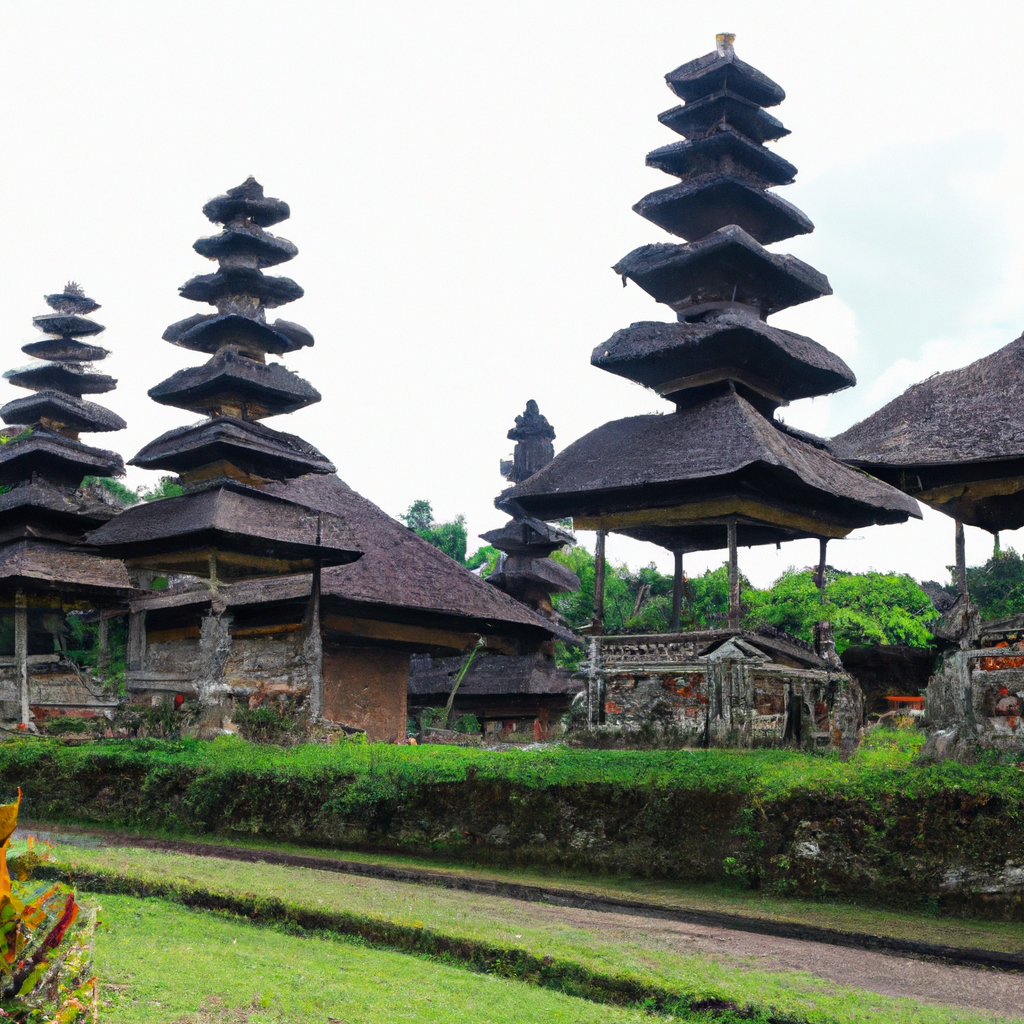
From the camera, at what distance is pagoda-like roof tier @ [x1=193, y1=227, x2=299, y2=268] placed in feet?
74.5

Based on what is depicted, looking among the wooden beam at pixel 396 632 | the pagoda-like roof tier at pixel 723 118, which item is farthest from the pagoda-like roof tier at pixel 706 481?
the pagoda-like roof tier at pixel 723 118

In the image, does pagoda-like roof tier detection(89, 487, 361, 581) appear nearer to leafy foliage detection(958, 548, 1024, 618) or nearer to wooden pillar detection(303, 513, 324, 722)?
wooden pillar detection(303, 513, 324, 722)

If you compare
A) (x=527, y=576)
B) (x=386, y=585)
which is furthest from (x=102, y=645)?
(x=527, y=576)

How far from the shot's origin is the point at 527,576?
3078cm

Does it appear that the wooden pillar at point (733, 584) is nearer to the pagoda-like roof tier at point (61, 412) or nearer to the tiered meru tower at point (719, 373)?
the tiered meru tower at point (719, 373)

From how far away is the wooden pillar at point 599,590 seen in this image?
61.9ft

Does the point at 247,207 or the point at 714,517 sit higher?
the point at 247,207

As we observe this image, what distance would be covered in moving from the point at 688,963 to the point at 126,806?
9299mm

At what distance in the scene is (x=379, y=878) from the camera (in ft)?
34.9

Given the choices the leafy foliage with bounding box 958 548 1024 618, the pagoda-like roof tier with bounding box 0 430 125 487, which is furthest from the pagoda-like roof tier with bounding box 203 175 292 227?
the leafy foliage with bounding box 958 548 1024 618

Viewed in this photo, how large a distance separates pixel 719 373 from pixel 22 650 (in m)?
15.2

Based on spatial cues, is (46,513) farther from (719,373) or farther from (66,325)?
(719,373)

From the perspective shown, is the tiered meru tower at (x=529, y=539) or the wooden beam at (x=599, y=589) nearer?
the wooden beam at (x=599, y=589)

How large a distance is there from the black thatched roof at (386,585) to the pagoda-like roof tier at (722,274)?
728 centimetres
